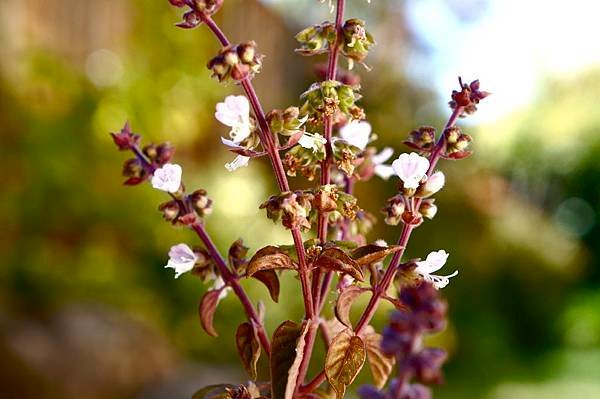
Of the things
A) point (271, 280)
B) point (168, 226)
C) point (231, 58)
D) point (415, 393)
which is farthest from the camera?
point (168, 226)

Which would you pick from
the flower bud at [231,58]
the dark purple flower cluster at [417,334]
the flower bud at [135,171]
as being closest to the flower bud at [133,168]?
the flower bud at [135,171]

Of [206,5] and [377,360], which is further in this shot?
[377,360]

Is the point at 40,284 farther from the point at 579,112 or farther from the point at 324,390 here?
the point at 579,112

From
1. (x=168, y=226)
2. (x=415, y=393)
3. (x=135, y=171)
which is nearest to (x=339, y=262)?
(x=135, y=171)

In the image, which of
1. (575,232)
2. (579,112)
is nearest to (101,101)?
(575,232)

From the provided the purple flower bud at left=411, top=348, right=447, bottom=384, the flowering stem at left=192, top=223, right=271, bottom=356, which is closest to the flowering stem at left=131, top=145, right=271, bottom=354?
the flowering stem at left=192, top=223, right=271, bottom=356

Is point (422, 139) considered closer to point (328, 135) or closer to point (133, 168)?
point (328, 135)

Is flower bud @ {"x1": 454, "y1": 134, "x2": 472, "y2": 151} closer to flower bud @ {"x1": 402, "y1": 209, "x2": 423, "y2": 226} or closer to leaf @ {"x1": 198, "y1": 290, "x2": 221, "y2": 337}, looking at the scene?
flower bud @ {"x1": 402, "y1": 209, "x2": 423, "y2": 226}
